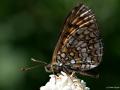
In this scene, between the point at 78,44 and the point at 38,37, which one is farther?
the point at 38,37

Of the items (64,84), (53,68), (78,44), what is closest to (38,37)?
(78,44)

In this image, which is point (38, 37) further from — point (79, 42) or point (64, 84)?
point (64, 84)

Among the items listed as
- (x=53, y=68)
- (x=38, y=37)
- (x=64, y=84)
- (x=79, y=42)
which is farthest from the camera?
(x=38, y=37)

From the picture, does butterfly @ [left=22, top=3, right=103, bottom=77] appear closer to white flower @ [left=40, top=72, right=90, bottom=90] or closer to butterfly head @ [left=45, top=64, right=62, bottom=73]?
butterfly head @ [left=45, top=64, right=62, bottom=73]

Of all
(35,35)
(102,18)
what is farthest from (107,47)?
(35,35)

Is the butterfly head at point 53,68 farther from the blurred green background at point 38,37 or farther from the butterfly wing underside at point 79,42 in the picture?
the blurred green background at point 38,37

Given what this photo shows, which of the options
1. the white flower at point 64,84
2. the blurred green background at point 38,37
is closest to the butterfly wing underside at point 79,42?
the white flower at point 64,84

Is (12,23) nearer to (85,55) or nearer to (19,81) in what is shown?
(19,81)
